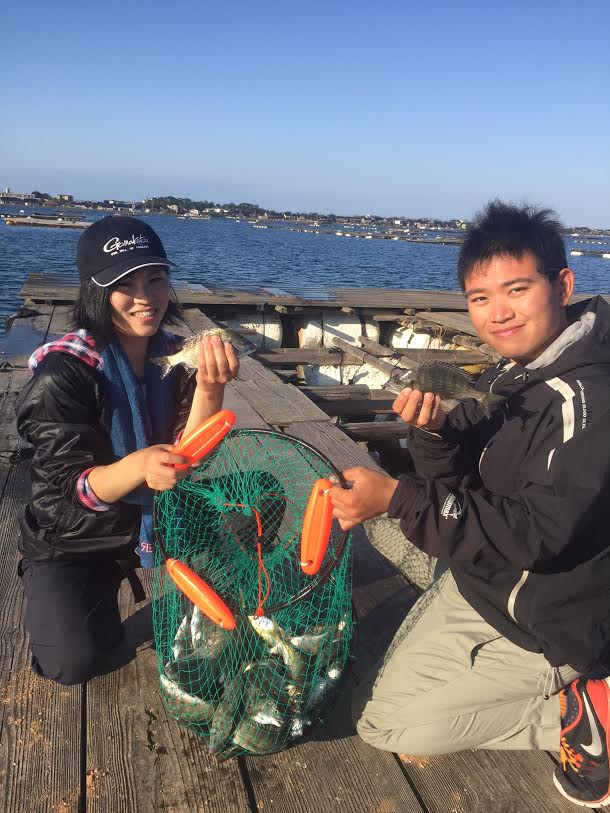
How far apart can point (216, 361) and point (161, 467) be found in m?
0.87

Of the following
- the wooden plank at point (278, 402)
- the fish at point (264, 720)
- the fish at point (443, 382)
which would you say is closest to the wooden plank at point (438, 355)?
the wooden plank at point (278, 402)

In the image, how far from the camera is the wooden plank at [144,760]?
237 cm

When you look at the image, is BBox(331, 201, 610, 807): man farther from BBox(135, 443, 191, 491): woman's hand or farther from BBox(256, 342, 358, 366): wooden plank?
BBox(256, 342, 358, 366): wooden plank

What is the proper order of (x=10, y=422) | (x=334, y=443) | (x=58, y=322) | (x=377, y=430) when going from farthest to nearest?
(x=58, y=322) → (x=377, y=430) → (x=10, y=422) → (x=334, y=443)

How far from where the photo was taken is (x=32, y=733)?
2650 millimetres

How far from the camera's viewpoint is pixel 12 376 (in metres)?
8.25

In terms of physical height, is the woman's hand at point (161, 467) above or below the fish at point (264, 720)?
above

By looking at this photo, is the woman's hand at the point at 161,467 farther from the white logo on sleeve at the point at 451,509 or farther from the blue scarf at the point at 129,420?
the white logo on sleeve at the point at 451,509

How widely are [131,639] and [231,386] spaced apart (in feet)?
17.0

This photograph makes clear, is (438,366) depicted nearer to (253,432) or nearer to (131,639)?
(253,432)

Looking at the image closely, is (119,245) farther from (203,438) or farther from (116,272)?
(203,438)

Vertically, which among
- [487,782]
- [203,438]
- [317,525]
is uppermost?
[203,438]

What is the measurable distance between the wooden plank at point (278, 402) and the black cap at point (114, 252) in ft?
12.2

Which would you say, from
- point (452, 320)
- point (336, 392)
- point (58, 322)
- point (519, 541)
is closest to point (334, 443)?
point (336, 392)
